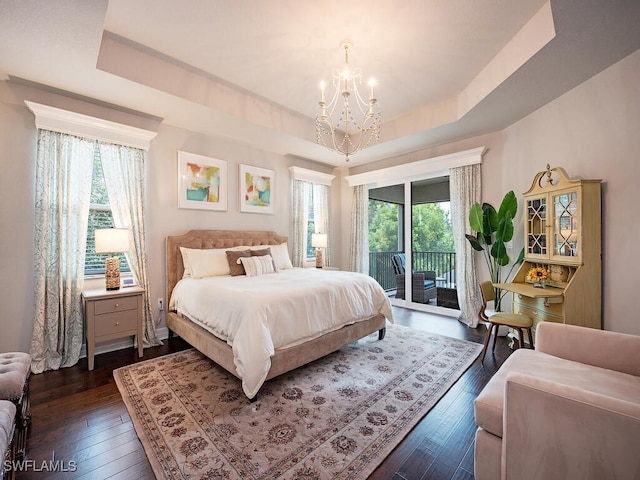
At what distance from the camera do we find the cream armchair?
939 millimetres

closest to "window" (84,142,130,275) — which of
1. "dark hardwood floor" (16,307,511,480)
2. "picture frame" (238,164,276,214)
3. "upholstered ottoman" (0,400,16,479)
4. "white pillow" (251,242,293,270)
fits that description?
"dark hardwood floor" (16,307,511,480)

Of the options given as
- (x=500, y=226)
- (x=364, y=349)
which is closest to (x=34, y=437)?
(x=364, y=349)

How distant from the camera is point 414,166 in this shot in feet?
15.3

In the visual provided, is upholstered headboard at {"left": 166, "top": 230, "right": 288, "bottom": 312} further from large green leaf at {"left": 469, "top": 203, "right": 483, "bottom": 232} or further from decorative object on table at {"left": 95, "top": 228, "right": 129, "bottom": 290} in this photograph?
large green leaf at {"left": 469, "top": 203, "right": 483, "bottom": 232}

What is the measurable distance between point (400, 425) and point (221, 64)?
3568 millimetres

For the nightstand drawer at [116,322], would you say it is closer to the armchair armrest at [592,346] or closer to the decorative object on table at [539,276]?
the armchair armrest at [592,346]

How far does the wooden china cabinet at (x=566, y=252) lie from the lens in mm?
2486

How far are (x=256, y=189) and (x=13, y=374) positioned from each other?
337 centimetres

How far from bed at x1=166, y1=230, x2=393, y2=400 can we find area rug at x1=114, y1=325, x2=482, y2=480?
194 millimetres

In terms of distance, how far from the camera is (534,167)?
10.9 feet

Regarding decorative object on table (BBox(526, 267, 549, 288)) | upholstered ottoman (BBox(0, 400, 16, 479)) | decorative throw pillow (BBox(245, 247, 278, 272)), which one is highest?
decorative throw pillow (BBox(245, 247, 278, 272))

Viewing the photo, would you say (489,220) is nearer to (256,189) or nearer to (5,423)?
(256,189)

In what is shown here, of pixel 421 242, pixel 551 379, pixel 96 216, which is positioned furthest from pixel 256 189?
pixel 551 379

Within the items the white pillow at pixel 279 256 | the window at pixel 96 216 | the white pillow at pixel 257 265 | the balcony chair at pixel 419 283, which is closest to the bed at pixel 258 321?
the white pillow at pixel 257 265
